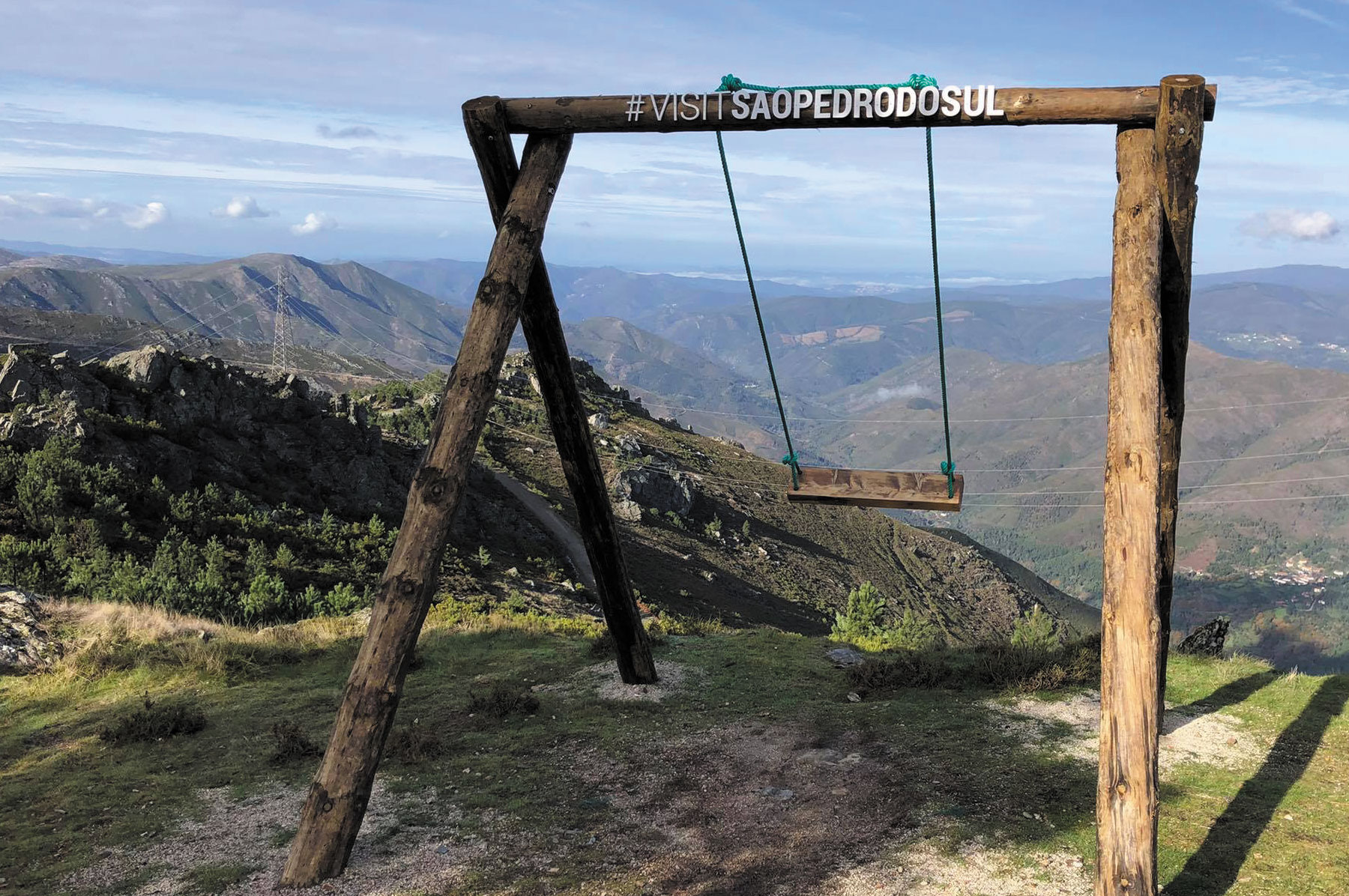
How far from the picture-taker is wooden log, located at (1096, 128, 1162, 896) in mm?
5074

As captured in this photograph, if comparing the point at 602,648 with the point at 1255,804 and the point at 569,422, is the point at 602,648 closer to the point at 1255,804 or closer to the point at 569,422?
the point at 569,422

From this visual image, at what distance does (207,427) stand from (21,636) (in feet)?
84.4

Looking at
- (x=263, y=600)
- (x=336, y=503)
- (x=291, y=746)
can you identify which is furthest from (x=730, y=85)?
(x=336, y=503)

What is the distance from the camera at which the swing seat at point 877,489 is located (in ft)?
27.2

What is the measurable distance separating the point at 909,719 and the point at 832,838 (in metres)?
3.12

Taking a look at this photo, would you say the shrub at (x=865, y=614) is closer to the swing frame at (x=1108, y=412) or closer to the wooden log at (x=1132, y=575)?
the swing frame at (x=1108, y=412)

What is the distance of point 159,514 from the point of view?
2753 centimetres

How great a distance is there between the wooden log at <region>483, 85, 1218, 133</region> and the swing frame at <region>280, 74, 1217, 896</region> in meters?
0.01

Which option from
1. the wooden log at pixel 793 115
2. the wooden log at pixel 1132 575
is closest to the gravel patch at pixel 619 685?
the wooden log at pixel 1132 575

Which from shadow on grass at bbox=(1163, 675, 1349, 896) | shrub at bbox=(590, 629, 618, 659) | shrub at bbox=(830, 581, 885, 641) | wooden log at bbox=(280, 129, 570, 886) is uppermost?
wooden log at bbox=(280, 129, 570, 886)

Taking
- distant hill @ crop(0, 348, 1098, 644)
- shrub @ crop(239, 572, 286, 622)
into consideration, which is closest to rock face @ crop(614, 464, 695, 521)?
distant hill @ crop(0, 348, 1098, 644)

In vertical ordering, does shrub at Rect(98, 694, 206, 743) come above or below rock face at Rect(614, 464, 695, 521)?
above

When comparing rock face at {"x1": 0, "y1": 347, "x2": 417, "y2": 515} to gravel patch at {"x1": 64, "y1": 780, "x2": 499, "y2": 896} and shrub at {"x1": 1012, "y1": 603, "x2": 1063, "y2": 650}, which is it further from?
shrub at {"x1": 1012, "y1": 603, "x2": 1063, "y2": 650}

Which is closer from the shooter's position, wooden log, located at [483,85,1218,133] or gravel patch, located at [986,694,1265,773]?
wooden log, located at [483,85,1218,133]
